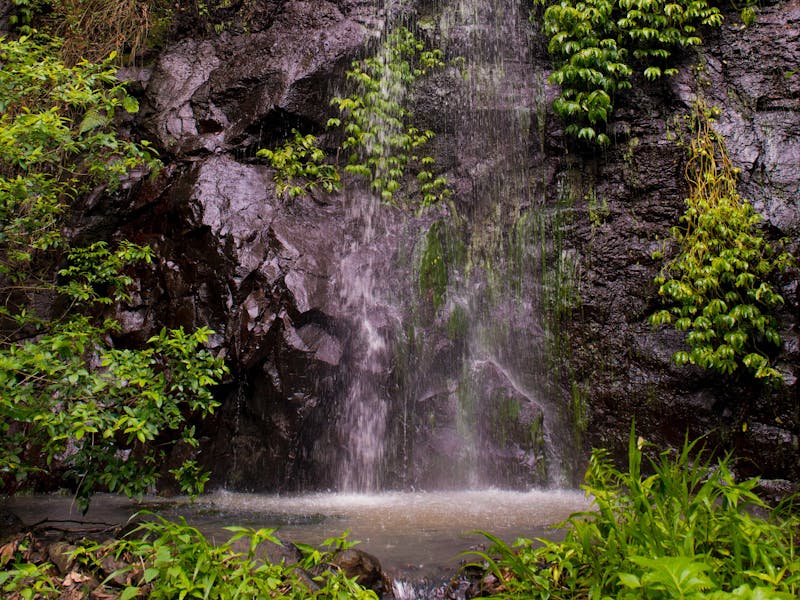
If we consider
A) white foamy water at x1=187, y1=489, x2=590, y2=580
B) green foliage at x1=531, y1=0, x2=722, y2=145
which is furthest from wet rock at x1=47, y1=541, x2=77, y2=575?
green foliage at x1=531, y1=0, x2=722, y2=145

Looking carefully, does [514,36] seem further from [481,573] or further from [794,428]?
[481,573]

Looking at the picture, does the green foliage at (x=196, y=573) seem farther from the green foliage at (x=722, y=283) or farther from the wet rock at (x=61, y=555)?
the green foliage at (x=722, y=283)

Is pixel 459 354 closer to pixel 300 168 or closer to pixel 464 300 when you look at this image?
pixel 464 300

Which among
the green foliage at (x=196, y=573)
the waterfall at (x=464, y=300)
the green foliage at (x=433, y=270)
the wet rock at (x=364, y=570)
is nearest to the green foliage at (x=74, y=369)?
the green foliage at (x=196, y=573)

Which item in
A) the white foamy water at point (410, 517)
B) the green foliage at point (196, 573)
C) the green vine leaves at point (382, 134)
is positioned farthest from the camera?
the green vine leaves at point (382, 134)

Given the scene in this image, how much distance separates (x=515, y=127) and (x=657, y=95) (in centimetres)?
176

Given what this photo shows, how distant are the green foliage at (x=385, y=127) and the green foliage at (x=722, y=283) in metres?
3.08

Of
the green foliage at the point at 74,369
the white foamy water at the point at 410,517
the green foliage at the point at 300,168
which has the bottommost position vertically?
the white foamy water at the point at 410,517

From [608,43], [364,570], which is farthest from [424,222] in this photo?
[364,570]

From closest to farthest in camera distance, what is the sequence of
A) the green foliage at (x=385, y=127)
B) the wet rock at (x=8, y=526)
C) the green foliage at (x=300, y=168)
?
the wet rock at (x=8, y=526)
the green foliage at (x=300, y=168)
the green foliage at (x=385, y=127)

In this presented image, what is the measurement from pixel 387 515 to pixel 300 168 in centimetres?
445

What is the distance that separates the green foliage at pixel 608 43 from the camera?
669cm

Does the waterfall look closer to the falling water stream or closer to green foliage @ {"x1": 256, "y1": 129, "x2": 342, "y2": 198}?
the falling water stream

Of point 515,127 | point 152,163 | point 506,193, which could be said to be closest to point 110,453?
point 152,163
